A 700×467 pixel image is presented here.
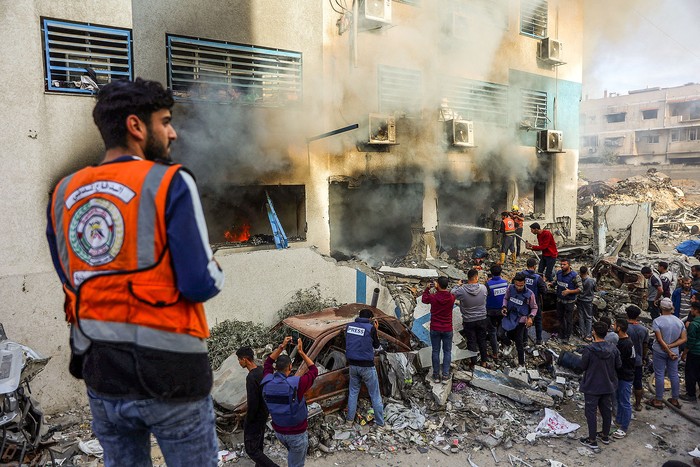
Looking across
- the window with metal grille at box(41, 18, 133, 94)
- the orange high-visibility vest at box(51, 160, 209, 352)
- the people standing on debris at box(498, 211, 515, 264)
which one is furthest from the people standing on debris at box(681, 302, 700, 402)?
the window with metal grille at box(41, 18, 133, 94)

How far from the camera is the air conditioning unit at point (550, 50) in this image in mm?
13766

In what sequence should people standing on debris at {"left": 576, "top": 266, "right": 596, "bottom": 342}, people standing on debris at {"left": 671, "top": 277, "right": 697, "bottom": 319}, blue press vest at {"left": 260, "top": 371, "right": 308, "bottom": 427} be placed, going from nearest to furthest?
blue press vest at {"left": 260, "top": 371, "right": 308, "bottom": 427} < people standing on debris at {"left": 671, "top": 277, "right": 697, "bottom": 319} < people standing on debris at {"left": 576, "top": 266, "right": 596, "bottom": 342}

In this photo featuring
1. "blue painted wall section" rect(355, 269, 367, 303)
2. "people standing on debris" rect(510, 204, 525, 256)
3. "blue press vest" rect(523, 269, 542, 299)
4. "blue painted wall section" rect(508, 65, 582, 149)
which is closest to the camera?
"blue press vest" rect(523, 269, 542, 299)

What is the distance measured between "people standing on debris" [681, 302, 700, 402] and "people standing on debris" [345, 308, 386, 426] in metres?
4.55

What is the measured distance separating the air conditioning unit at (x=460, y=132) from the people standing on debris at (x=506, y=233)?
2.48m

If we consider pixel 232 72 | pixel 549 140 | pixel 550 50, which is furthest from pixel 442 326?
pixel 550 50

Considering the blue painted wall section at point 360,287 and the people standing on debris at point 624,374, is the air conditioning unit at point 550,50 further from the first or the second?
the people standing on debris at point 624,374

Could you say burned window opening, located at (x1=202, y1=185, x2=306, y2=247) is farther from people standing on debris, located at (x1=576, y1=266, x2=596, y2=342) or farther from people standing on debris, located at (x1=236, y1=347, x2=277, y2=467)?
people standing on debris, located at (x1=576, y1=266, x2=596, y2=342)

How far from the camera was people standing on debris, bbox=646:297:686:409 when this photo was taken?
634 cm

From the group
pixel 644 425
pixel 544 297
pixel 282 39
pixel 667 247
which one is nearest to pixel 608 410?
pixel 644 425

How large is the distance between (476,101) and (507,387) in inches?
338

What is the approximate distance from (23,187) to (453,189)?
10.1 metres

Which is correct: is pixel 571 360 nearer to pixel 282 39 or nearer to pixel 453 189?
pixel 453 189

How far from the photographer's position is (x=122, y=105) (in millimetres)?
1522
